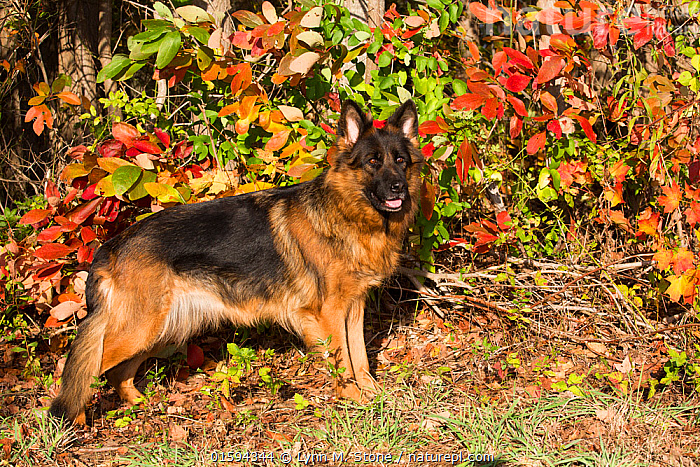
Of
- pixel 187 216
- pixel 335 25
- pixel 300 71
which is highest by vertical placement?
pixel 335 25

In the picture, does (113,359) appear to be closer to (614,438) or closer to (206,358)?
(206,358)

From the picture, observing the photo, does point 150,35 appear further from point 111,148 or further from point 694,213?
point 694,213

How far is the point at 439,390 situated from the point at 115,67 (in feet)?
12.1

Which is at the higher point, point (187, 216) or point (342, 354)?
point (187, 216)

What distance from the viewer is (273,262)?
4.55 metres

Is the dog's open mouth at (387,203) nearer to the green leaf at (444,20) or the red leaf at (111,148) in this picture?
the green leaf at (444,20)

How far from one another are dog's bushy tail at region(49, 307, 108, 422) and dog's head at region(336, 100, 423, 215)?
2203 mm

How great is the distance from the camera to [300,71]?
4488mm

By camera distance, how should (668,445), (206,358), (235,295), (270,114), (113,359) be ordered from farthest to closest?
(206,358), (270,114), (235,295), (113,359), (668,445)

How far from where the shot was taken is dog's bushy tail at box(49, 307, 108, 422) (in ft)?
13.2

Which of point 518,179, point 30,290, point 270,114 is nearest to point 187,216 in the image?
point 270,114

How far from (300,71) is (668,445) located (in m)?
3.64

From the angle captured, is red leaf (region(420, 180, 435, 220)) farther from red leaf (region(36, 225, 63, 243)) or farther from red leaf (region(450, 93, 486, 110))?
red leaf (region(36, 225, 63, 243))

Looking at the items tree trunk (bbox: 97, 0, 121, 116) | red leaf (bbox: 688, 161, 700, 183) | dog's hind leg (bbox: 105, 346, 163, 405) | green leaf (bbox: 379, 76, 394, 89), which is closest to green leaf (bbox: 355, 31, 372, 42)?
green leaf (bbox: 379, 76, 394, 89)
